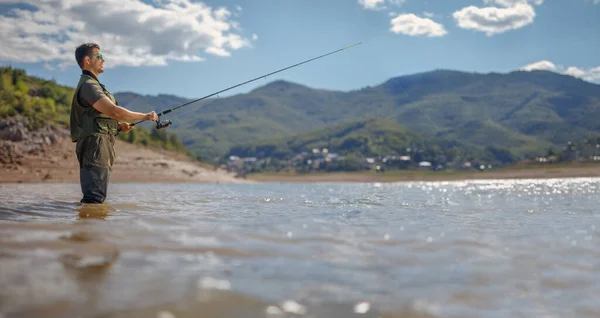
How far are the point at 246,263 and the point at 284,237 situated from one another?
52.7 inches

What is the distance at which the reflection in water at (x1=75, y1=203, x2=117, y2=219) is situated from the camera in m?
5.92

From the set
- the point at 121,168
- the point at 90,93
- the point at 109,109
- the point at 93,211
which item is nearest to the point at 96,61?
the point at 90,93

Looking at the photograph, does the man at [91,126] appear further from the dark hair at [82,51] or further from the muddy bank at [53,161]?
the muddy bank at [53,161]

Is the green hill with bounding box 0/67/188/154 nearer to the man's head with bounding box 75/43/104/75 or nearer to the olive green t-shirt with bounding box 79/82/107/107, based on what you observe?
the man's head with bounding box 75/43/104/75

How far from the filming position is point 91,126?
718 centimetres

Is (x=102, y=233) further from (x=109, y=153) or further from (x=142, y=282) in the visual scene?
(x=109, y=153)

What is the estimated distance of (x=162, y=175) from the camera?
1667 inches

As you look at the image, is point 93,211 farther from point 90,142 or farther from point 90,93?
point 90,93

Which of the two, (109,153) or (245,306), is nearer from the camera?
(245,306)

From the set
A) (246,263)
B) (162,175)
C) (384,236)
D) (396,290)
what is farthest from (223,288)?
(162,175)

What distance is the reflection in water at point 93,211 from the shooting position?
5.92m

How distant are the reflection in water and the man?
0.25 m

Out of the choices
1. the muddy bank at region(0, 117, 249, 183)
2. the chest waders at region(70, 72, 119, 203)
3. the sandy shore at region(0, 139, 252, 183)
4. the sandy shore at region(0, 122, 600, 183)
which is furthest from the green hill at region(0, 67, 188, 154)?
the chest waders at region(70, 72, 119, 203)

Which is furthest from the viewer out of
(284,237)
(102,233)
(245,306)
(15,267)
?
(284,237)
